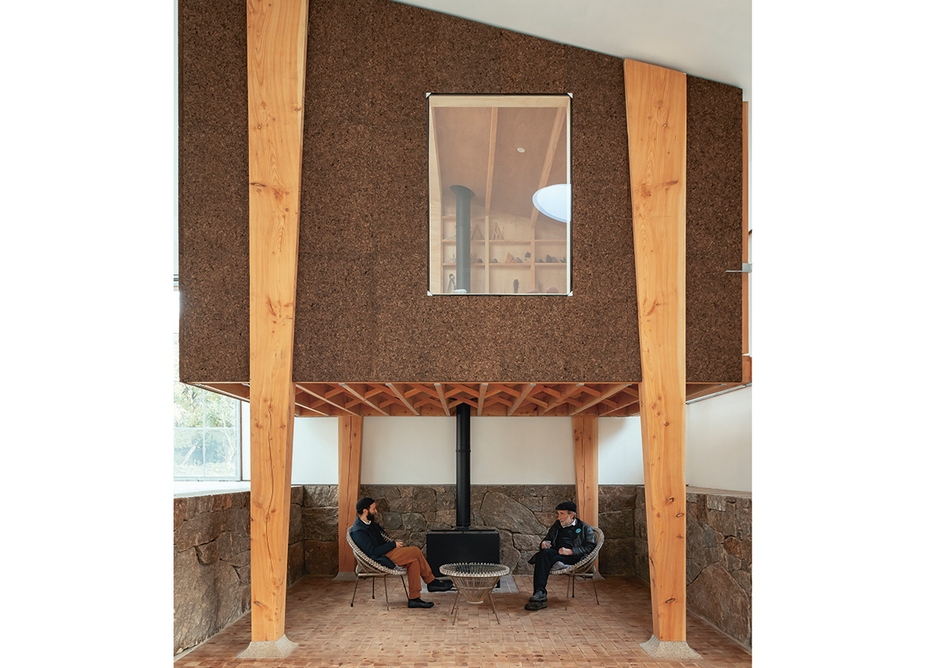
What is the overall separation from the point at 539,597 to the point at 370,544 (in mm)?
1805

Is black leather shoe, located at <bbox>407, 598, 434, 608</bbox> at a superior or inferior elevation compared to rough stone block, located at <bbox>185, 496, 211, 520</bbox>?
inferior

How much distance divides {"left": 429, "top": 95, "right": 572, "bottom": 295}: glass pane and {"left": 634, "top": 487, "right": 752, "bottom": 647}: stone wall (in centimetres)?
232

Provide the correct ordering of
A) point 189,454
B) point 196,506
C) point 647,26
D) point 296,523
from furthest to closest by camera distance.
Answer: point 189,454
point 296,523
point 196,506
point 647,26

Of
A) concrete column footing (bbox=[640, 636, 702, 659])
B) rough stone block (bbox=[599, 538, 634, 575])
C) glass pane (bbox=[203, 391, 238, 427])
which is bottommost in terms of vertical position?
rough stone block (bbox=[599, 538, 634, 575])

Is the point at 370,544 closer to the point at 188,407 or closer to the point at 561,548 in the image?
the point at 561,548

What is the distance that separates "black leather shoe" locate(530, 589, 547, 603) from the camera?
6820 millimetres

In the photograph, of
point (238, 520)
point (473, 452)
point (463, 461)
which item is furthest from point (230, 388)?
point (473, 452)

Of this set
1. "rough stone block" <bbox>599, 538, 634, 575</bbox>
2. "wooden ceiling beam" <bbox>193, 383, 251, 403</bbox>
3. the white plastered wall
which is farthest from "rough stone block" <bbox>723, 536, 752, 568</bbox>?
"wooden ceiling beam" <bbox>193, 383, 251, 403</bbox>

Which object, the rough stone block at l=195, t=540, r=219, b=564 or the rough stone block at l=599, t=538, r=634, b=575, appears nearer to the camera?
the rough stone block at l=195, t=540, r=219, b=564

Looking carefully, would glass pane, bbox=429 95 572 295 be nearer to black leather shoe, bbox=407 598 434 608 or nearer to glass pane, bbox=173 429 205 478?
black leather shoe, bbox=407 598 434 608

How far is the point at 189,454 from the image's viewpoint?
9367mm
